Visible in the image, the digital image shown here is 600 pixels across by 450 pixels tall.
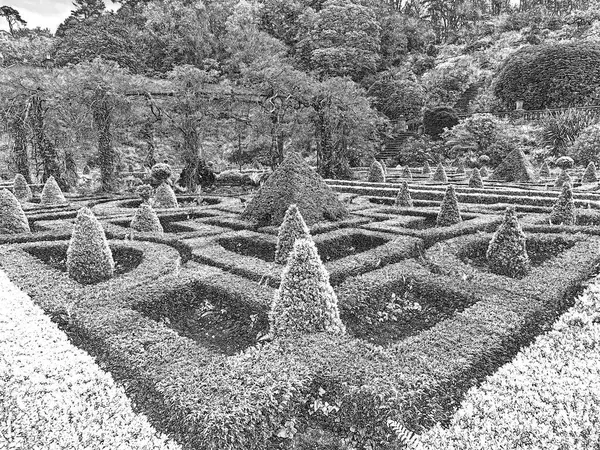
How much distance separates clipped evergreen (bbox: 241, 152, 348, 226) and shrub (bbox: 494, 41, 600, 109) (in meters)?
27.0

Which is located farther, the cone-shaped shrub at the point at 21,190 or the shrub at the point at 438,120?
the shrub at the point at 438,120

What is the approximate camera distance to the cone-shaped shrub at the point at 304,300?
14.8ft

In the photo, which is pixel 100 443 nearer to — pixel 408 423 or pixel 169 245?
pixel 408 423

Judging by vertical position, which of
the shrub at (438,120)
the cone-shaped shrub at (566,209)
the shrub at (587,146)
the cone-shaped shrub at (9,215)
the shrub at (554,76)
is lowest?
the cone-shaped shrub at (566,209)

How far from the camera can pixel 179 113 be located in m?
19.4

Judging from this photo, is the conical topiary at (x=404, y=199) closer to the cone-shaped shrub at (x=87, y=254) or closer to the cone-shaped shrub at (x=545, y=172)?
the cone-shaped shrub at (x=87, y=254)

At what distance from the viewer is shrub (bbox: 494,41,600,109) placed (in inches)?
1164

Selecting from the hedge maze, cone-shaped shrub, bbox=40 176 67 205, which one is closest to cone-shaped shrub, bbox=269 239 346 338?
the hedge maze

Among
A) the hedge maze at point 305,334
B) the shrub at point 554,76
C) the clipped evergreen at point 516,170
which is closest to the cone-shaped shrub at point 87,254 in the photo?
the hedge maze at point 305,334

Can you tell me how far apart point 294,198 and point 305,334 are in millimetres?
5781

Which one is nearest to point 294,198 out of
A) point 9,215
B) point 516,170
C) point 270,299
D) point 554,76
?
point 270,299

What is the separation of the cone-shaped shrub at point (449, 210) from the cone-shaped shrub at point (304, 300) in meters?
5.76

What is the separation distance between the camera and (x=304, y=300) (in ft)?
14.8

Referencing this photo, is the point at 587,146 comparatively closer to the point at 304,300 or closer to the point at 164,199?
the point at 164,199
